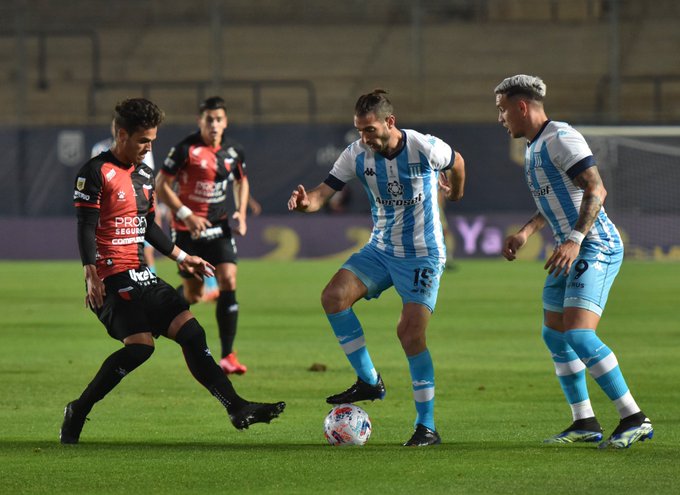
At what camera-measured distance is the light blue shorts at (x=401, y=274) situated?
785 cm

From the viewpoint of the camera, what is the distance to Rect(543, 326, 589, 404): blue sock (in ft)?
25.1

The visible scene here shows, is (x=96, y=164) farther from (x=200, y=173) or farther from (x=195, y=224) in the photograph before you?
(x=200, y=173)

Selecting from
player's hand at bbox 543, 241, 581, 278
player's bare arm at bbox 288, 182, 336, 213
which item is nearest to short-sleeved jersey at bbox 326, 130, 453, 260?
player's bare arm at bbox 288, 182, 336, 213

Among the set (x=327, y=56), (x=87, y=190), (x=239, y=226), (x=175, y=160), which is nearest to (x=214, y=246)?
(x=239, y=226)

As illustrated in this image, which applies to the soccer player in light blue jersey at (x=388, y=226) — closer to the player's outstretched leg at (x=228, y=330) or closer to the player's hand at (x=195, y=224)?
the player's hand at (x=195, y=224)

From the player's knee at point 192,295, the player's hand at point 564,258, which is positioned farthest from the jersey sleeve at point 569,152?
the player's knee at point 192,295

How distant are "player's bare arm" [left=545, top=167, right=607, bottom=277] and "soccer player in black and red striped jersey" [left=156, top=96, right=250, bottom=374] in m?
4.87

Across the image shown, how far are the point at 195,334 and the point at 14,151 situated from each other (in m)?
21.7

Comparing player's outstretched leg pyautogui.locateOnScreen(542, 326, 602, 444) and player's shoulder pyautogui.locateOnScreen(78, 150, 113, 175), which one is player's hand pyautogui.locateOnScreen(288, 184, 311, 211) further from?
player's outstretched leg pyautogui.locateOnScreen(542, 326, 602, 444)

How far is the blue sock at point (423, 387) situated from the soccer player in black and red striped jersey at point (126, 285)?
0.81m

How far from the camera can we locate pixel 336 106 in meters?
30.8

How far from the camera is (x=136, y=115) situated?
7410 millimetres

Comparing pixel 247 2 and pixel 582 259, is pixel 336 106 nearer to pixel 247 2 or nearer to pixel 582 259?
pixel 247 2

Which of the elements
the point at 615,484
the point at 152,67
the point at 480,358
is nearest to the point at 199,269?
the point at 615,484
